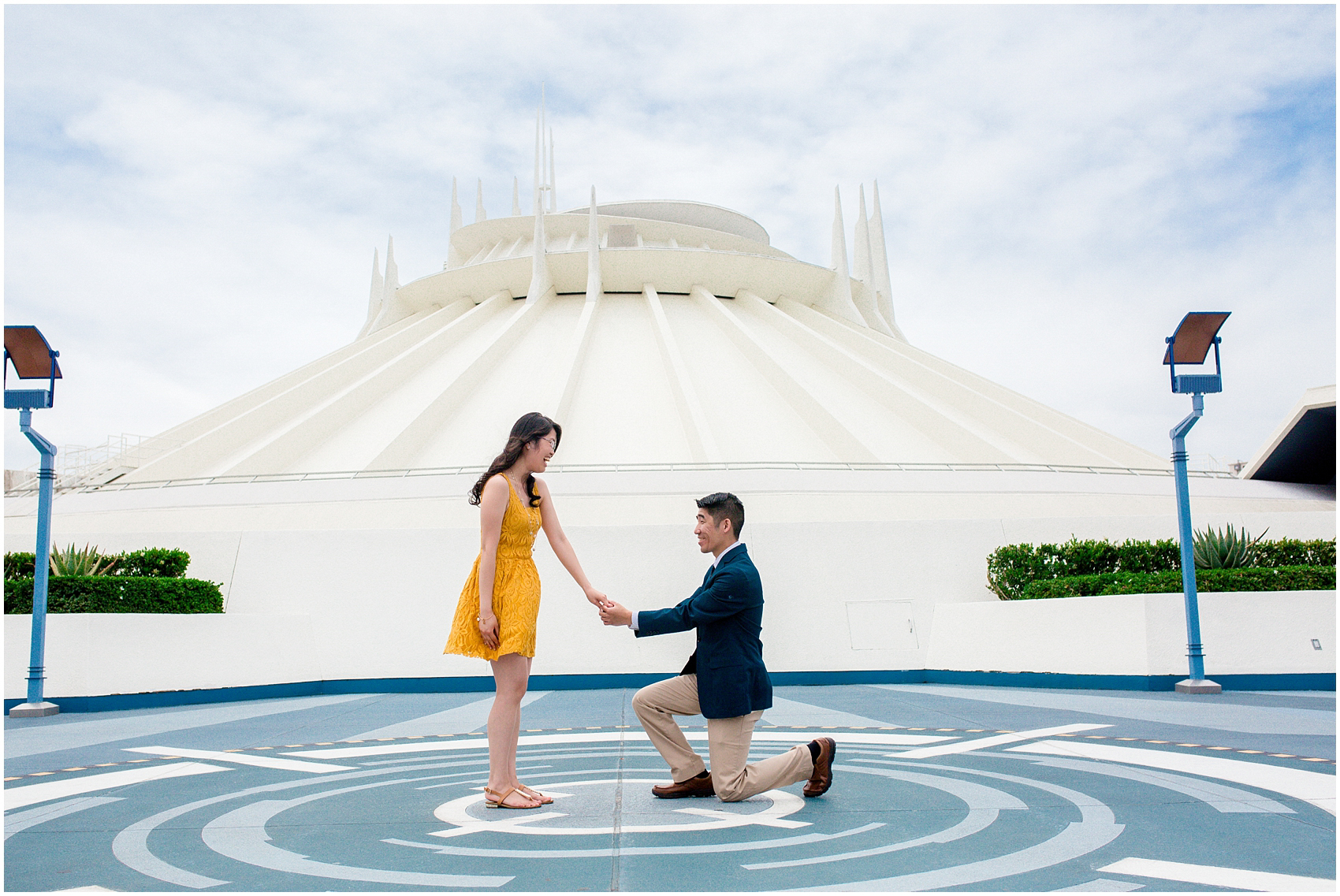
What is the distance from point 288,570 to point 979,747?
350 inches

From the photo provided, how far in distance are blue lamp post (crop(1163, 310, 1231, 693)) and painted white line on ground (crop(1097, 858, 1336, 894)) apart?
655 cm

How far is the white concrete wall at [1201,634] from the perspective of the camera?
9.33m

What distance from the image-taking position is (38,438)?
29.9 feet

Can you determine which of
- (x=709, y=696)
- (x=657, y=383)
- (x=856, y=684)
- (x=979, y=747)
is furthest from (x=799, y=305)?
(x=709, y=696)

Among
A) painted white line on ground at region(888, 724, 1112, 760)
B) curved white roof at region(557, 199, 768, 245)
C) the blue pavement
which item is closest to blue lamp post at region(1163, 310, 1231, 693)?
the blue pavement

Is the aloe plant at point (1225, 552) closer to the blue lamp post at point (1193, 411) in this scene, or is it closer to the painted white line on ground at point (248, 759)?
the blue lamp post at point (1193, 411)

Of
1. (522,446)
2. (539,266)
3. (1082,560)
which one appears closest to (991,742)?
(522,446)

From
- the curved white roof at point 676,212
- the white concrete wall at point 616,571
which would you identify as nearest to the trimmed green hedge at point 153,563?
the white concrete wall at point 616,571

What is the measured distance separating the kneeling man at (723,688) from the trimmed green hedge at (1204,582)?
7.09 metres

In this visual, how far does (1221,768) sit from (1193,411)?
5.56 m

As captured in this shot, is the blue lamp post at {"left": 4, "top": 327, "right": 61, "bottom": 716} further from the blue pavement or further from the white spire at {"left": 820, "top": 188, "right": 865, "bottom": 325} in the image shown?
the white spire at {"left": 820, "top": 188, "right": 865, "bottom": 325}

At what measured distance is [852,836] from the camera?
3.64 metres

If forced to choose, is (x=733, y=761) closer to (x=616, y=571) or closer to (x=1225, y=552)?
(x=616, y=571)

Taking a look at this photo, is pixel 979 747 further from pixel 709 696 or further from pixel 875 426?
pixel 875 426
